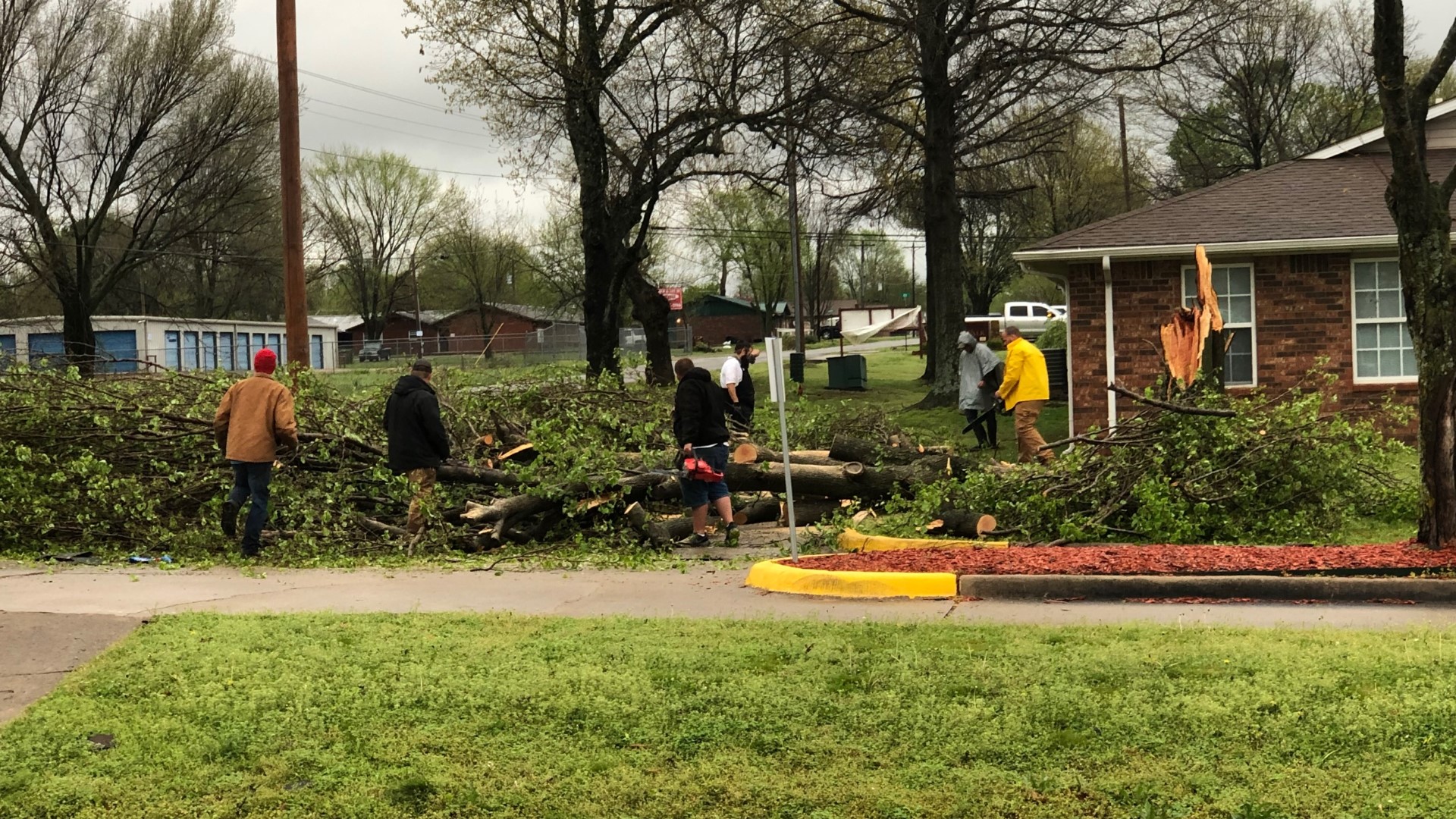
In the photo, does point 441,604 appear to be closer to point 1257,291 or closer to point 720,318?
point 1257,291

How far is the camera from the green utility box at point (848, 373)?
31.5 meters

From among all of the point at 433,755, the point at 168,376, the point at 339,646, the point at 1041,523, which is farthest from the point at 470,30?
the point at 433,755

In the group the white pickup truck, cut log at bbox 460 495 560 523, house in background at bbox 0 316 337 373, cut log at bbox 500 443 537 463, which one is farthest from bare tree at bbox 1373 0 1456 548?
house in background at bbox 0 316 337 373

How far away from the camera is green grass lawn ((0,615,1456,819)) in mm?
4379

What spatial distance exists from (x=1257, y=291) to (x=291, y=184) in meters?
12.4

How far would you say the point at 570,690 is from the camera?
560cm

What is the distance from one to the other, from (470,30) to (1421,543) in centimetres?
2142

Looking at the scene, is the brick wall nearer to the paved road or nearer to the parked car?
the paved road

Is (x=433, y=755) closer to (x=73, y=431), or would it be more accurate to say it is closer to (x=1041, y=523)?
(x=1041, y=523)

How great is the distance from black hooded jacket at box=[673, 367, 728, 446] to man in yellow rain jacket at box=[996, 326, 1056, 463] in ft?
15.7

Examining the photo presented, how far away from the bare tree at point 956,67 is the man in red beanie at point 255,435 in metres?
13.9

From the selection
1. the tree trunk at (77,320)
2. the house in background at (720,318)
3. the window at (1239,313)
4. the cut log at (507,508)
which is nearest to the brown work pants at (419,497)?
the cut log at (507,508)

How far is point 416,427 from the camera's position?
10.9 m

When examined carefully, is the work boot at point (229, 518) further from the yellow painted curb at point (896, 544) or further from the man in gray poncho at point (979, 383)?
the man in gray poncho at point (979, 383)
